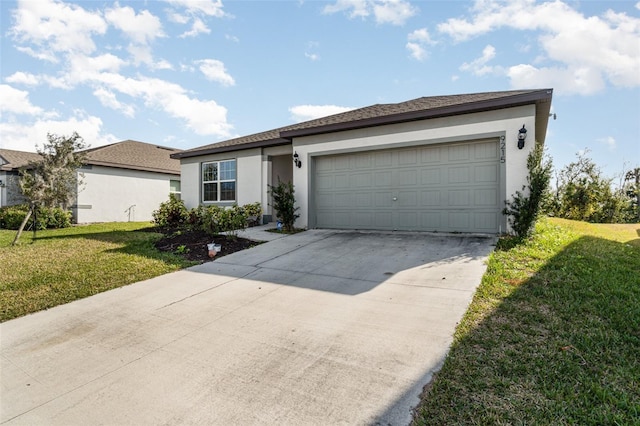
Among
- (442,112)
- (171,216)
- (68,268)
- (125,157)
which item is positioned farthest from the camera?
(125,157)

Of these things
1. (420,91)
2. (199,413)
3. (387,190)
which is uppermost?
(420,91)

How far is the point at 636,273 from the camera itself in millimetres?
4875

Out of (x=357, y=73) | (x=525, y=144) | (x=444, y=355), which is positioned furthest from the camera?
(x=357, y=73)

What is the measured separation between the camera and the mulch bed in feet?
24.7

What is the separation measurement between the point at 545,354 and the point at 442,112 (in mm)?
6582

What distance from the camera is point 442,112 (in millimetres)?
8094

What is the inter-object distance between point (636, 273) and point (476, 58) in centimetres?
743

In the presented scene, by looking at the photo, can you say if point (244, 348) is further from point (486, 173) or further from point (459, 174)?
point (486, 173)

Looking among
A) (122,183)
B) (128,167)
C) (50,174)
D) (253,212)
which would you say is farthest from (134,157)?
(253,212)

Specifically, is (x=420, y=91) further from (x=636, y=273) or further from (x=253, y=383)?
(x=253, y=383)

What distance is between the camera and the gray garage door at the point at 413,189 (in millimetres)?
7965

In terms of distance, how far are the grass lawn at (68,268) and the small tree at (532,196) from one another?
7211 mm

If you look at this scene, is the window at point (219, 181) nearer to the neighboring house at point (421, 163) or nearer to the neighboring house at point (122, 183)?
the neighboring house at point (421, 163)

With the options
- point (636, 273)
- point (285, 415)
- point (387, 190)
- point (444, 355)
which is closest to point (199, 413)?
point (285, 415)
